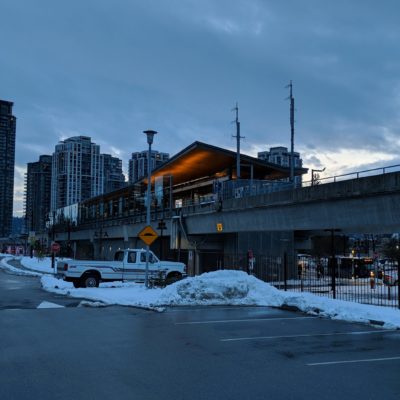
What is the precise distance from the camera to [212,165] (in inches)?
2719

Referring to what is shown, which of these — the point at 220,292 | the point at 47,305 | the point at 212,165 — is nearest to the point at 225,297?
the point at 220,292

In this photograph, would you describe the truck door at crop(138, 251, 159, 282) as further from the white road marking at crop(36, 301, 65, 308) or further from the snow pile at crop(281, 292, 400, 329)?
the snow pile at crop(281, 292, 400, 329)

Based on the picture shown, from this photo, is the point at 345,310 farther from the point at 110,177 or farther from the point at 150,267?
the point at 110,177

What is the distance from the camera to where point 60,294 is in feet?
75.9

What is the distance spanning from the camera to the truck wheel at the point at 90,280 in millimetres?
26391

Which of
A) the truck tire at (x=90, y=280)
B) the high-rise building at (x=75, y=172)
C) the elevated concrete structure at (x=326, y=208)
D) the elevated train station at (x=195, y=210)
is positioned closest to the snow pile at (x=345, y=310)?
the elevated concrete structure at (x=326, y=208)

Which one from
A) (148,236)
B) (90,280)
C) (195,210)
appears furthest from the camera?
(195,210)

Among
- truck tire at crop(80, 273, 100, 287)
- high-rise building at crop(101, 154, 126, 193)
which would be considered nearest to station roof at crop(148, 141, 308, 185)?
truck tire at crop(80, 273, 100, 287)

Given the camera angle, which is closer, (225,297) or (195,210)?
(225,297)

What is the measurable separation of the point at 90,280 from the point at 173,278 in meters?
4.30

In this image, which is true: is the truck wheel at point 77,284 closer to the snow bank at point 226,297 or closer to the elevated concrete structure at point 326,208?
the snow bank at point 226,297

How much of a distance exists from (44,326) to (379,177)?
15.6m

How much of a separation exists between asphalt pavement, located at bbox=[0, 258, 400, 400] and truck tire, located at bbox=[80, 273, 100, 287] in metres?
10.7

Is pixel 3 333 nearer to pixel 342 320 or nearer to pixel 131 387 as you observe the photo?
pixel 131 387
